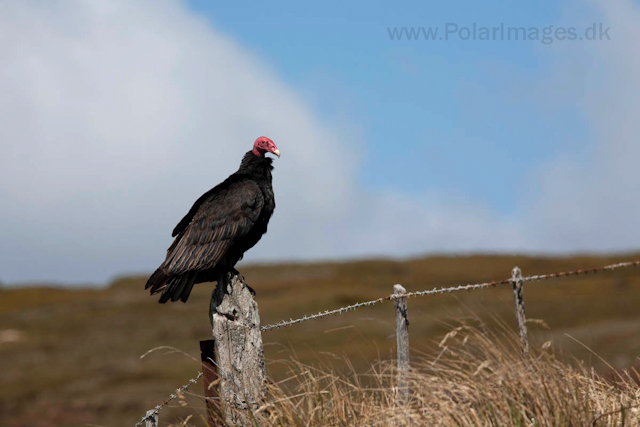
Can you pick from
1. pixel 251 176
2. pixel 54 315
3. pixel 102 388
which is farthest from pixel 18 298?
pixel 251 176

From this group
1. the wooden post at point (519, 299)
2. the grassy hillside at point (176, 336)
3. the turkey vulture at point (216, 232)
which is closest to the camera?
the wooden post at point (519, 299)

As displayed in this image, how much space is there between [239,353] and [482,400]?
58.0 inches

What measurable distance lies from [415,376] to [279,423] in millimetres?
863

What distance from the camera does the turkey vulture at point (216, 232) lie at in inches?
217

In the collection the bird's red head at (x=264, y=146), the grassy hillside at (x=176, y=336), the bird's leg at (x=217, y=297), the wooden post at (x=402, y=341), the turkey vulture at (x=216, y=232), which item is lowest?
the grassy hillside at (x=176, y=336)

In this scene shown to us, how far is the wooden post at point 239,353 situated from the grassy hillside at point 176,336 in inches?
55.2

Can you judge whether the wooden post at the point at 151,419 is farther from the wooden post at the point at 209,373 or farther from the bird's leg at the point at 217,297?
the bird's leg at the point at 217,297

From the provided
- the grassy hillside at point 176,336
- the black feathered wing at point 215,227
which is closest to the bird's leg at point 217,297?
the black feathered wing at point 215,227

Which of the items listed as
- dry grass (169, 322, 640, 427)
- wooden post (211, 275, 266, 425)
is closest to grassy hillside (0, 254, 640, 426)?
dry grass (169, 322, 640, 427)

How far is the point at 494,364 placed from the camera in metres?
4.18

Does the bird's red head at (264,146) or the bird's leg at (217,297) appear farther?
the bird's red head at (264,146)

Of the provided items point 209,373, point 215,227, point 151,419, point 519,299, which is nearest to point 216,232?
point 215,227

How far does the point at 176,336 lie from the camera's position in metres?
25.8

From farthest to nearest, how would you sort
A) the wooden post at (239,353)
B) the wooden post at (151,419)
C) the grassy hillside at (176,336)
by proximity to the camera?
the grassy hillside at (176,336) < the wooden post at (151,419) < the wooden post at (239,353)
